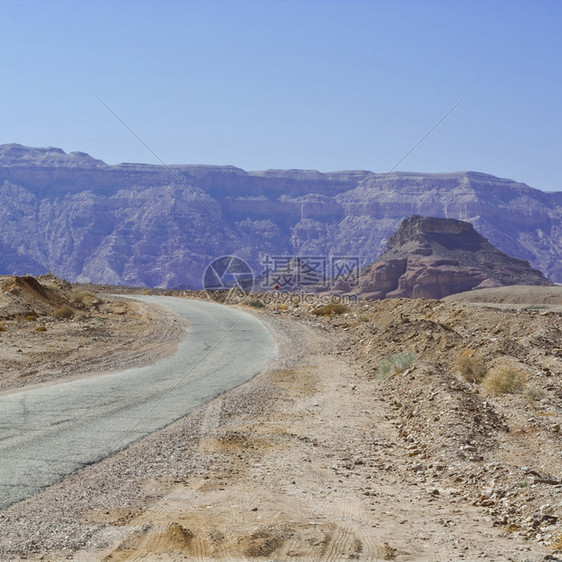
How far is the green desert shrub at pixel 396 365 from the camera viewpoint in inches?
667

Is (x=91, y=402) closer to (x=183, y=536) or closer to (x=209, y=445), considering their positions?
(x=209, y=445)

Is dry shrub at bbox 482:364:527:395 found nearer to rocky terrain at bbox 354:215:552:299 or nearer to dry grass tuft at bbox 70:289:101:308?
dry grass tuft at bbox 70:289:101:308

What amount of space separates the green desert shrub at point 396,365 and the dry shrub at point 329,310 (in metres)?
19.6

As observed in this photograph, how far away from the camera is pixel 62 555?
5.95m

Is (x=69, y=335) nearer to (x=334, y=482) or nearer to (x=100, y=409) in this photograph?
(x=100, y=409)

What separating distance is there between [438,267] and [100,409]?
96.3 meters

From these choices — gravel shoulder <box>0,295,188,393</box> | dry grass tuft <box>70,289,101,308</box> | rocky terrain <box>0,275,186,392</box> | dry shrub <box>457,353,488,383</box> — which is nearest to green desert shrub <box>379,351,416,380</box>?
dry shrub <box>457,353,488,383</box>

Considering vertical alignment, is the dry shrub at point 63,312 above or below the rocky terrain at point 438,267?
below

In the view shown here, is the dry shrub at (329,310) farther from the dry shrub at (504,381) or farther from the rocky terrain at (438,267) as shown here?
the rocky terrain at (438,267)

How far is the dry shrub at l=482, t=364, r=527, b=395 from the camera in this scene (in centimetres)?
1348

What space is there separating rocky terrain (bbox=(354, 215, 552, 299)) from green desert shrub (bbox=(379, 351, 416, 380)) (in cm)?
7984

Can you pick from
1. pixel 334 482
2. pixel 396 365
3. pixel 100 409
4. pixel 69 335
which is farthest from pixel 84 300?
pixel 334 482

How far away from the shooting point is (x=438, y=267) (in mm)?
105375

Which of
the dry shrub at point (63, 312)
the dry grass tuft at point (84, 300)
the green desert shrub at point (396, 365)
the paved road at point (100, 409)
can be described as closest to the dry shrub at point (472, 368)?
the green desert shrub at point (396, 365)
